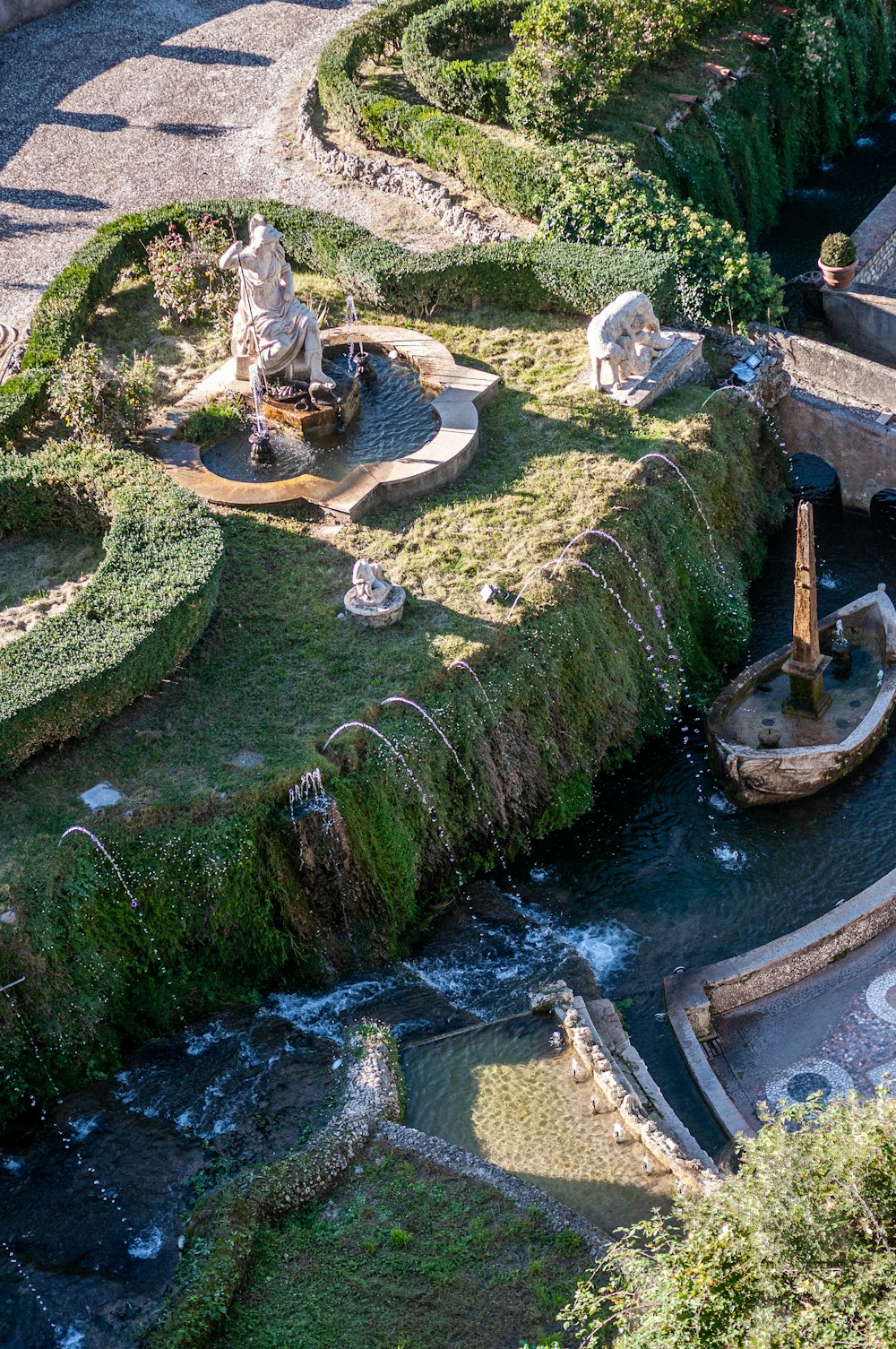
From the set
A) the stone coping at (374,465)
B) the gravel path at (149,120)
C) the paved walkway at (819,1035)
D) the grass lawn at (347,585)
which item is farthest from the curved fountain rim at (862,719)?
the gravel path at (149,120)

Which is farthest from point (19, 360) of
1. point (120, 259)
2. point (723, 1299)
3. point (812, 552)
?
point (723, 1299)

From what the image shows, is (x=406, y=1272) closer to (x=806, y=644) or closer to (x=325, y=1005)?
(x=325, y=1005)

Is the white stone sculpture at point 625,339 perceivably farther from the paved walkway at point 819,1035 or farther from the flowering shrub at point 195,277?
the paved walkway at point 819,1035

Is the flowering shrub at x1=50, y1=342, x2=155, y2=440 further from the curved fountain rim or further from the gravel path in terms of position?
the curved fountain rim

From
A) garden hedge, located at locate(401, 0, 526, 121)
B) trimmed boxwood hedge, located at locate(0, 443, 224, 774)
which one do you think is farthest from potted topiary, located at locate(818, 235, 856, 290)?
trimmed boxwood hedge, located at locate(0, 443, 224, 774)

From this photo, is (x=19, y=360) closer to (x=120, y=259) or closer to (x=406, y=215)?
(x=120, y=259)
